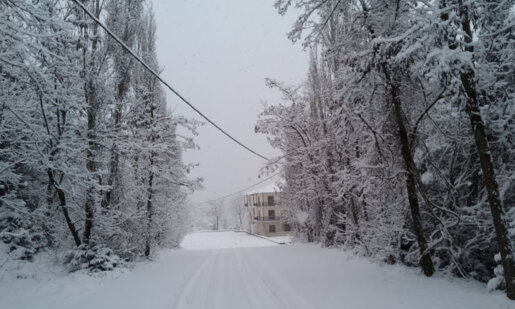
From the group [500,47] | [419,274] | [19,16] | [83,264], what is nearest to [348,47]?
[500,47]

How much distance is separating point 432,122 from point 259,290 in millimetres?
5689

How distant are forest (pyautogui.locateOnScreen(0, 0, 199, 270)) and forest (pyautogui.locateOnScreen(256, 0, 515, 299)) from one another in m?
6.42

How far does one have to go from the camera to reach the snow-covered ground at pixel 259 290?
5.80 metres

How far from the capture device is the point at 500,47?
6.73 m

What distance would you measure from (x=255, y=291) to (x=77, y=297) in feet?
13.0

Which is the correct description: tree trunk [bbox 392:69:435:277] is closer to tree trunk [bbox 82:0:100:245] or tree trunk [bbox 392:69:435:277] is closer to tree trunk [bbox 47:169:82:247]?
tree trunk [bbox 82:0:100:245]

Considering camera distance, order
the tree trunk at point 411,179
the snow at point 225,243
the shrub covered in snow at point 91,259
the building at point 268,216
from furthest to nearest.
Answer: the building at point 268,216
the snow at point 225,243
the shrub covered in snow at point 91,259
the tree trunk at point 411,179

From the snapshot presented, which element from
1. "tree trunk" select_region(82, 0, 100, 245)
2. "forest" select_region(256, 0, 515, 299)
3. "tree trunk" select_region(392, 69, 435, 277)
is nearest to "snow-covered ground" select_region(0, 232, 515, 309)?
"tree trunk" select_region(392, 69, 435, 277)

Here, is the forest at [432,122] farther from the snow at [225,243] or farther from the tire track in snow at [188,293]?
the snow at [225,243]

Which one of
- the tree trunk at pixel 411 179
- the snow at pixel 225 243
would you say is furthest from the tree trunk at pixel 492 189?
the snow at pixel 225 243

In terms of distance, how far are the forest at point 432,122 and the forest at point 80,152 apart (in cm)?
642

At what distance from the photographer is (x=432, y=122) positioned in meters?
7.89

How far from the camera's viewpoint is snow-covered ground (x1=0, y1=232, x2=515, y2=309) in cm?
580

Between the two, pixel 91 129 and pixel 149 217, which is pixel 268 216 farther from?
pixel 91 129
